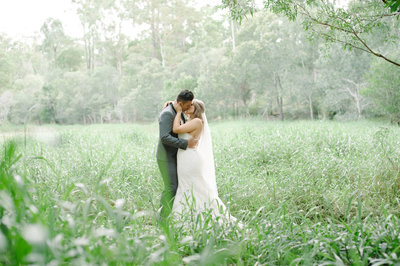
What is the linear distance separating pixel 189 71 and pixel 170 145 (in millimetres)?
21903

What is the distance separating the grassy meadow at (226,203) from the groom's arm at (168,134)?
2.65ft

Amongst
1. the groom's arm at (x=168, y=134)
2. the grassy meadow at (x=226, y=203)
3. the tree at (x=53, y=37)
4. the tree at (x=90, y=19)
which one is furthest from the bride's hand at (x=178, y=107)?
the tree at (x=53, y=37)

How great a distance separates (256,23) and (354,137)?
15.9 meters

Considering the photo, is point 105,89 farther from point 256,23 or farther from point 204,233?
point 204,233

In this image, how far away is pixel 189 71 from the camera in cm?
2455

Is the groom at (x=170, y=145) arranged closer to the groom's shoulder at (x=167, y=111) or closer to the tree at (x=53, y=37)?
the groom's shoulder at (x=167, y=111)

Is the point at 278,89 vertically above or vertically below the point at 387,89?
above

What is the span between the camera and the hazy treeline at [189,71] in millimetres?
16281

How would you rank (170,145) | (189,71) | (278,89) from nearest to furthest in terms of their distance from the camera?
(170,145)
(278,89)
(189,71)

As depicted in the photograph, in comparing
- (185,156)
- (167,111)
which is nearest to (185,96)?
(167,111)

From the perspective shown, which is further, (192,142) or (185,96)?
(192,142)

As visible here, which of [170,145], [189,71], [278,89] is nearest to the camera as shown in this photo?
[170,145]

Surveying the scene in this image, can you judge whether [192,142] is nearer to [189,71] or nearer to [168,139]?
[168,139]

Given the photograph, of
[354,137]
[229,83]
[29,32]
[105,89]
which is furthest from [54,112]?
[354,137]
